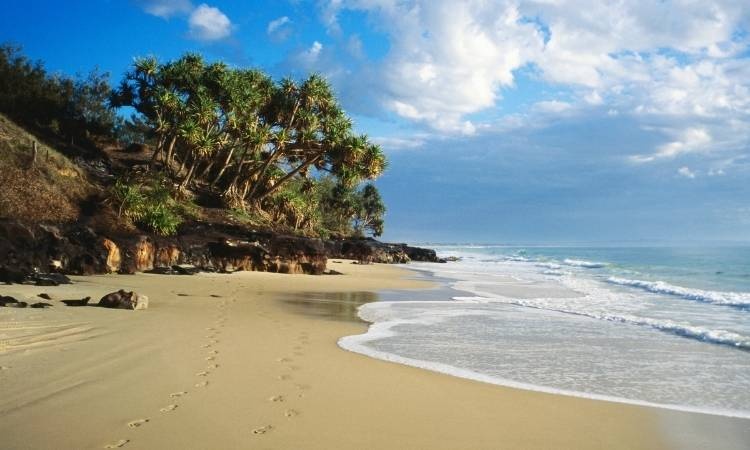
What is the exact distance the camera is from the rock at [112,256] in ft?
53.8

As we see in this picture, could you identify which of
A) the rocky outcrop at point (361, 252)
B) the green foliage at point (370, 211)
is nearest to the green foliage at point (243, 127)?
the rocky outcrop at point (361, 252)

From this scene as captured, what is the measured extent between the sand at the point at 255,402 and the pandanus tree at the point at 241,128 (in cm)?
2165

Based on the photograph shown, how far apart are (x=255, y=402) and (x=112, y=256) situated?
1373 centimetres

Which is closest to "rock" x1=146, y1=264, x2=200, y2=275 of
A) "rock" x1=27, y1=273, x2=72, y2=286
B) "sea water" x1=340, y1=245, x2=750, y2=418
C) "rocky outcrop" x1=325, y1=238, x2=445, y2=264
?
"rock" x1=27, y1=273, x2=72, y2=286

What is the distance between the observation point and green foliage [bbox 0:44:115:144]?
2961 centimetres

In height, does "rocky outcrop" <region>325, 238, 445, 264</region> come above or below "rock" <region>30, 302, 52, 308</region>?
above

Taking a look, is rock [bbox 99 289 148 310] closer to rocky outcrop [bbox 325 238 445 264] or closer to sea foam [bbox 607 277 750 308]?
sea foam [bbox 607 277 750 308]

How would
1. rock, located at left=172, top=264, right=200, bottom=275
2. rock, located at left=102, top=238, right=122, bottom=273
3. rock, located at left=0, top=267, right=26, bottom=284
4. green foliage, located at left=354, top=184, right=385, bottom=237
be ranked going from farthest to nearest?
green foliage, located at left=354, top=184, right=385, bottom=237
rock, located at left=172, top=264, right=200, bottom=275
rock, located at left=102, top=238, right=122, bottom=273
rock, located at left=0, top=267, right=26, bottom=284

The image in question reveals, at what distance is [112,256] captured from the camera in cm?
1658

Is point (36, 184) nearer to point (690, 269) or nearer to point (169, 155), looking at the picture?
point (169, 155)

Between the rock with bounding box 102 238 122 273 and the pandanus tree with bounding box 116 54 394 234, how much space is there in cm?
1136

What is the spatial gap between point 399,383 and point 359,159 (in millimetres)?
27477

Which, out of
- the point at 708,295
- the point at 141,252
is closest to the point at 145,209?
the point at 141,252

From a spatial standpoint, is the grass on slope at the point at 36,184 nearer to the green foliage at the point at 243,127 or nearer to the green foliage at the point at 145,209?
the green foliage at the point at 145,209
